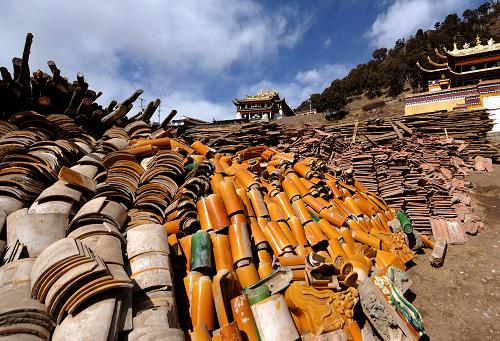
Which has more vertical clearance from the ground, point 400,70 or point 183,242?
point 400,70

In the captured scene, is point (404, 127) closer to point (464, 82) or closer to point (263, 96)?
point (464, 82)

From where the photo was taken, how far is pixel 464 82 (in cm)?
2764

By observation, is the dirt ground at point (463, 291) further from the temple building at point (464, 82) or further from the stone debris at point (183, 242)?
the temple building at point (464, 82)

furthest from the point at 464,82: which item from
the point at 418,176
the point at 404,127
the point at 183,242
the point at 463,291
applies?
the point at 183,242

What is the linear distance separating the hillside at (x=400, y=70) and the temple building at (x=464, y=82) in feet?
26.6

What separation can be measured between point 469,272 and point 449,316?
152 centimetres

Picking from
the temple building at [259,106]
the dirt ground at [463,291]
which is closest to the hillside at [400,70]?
the temple building at [259,106]

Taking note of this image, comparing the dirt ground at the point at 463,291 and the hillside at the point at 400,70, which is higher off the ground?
the hillside at the point at 400,70

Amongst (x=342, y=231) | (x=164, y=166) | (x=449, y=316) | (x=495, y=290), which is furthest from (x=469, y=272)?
(x=164, y=166)

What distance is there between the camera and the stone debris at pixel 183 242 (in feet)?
6.43

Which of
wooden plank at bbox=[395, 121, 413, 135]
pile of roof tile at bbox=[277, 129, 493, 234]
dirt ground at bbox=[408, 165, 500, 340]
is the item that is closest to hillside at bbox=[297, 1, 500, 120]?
wooden plank at bbox=[395, 121, 413, 135]

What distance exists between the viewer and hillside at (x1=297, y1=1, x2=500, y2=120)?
4388 centimetres

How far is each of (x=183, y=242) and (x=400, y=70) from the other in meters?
55.4

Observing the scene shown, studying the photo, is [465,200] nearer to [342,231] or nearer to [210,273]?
[342,231]
